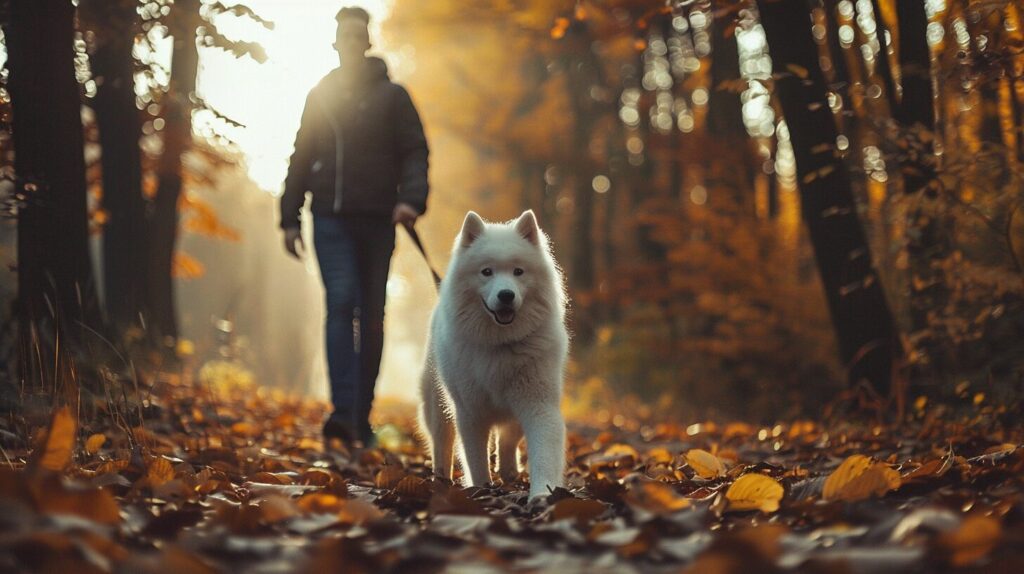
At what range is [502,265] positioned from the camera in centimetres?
363

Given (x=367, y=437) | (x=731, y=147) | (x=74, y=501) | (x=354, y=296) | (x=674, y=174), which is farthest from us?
(x=674, y=174)

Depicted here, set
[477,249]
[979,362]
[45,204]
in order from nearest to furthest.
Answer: [477,249] < [45,204] < [979,362]

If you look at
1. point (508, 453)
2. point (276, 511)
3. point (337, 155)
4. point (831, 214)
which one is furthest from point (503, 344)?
point (831, 214)

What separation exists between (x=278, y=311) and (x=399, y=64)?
52.9 feet

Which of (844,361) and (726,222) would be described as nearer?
(844,361)

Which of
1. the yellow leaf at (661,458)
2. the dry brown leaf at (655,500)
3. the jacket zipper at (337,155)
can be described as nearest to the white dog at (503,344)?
the yellow leaf at (661,458)

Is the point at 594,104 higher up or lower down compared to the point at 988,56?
higher up

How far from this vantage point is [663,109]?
58.1 ft

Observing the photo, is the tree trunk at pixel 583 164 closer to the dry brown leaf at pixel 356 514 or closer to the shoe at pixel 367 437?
the shoe at pixel 367 437

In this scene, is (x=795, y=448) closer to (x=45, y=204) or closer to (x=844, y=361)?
(x=844, y=361)

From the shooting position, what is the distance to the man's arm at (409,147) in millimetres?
5270

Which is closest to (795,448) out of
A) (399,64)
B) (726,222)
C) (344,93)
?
(344,93)

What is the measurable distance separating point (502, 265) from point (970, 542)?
7.59ft

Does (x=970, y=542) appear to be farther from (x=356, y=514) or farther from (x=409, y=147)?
(x=409, y=147)
